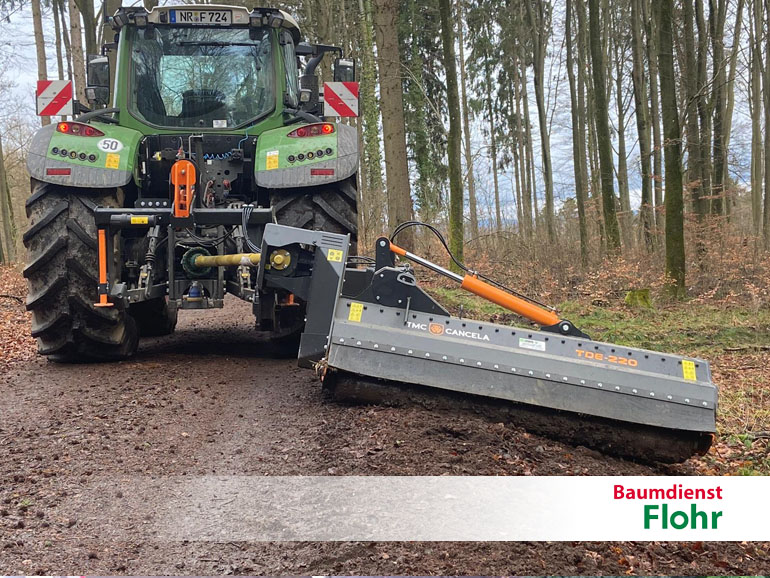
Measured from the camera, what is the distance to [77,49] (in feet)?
47.7

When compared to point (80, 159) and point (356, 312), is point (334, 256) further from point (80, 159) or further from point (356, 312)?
point (80, 159)

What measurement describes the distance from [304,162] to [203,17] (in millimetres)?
1821

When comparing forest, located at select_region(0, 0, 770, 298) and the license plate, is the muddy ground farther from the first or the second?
forest, located at select_region(0, 0, 770, 298)

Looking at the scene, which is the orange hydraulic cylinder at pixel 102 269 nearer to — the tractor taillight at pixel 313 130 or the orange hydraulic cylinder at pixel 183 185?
the orange hydraulic cylinder at pixel 183 185

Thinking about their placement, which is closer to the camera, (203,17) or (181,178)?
(181,178)

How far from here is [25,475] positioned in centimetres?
349

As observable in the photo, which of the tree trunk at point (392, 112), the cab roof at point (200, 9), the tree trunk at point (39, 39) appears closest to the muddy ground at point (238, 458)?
the cab roof at point (200, 9)

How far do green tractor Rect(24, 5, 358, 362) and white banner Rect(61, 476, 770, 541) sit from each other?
216cm

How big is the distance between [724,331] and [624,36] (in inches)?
590

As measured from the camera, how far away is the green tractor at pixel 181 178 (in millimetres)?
5844

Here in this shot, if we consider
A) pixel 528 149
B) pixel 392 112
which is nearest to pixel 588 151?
pixel 528 149

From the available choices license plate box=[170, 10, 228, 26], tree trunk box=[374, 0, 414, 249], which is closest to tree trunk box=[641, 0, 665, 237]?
tree trunk box=[374, 0, 414, 249]

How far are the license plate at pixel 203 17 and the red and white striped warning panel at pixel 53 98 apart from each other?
1154mm

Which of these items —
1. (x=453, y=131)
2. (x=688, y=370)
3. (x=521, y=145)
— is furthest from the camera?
(x=521, y=145)
